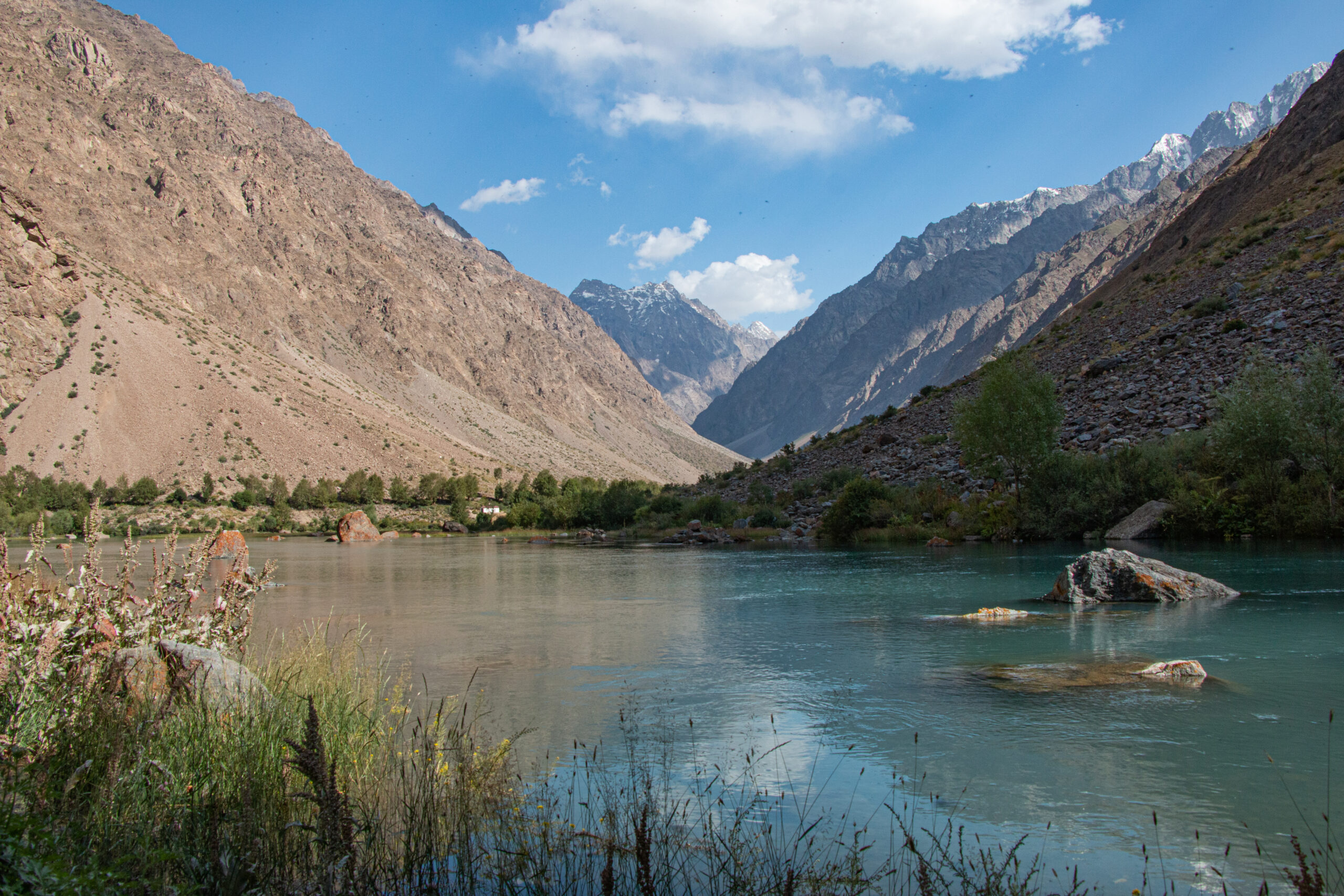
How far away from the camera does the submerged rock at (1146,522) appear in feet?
85.6

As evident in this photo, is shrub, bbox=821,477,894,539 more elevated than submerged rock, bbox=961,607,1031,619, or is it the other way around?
shrub, bbox=821,477,894,539

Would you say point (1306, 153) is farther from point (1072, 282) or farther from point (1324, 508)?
point (1072, 282)

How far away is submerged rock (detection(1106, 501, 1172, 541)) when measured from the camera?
26078mm

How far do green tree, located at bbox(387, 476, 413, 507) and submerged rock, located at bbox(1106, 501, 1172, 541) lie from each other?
75547mm

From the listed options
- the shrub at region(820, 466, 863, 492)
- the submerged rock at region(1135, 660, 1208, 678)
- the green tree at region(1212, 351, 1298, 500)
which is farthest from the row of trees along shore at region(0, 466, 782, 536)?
the submerged rock at region(1135, 660, 1208, 678)

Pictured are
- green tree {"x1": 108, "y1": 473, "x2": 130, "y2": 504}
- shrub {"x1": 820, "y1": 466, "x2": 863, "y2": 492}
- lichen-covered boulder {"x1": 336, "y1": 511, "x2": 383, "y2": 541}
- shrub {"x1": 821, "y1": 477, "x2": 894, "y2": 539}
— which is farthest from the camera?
green tree {"x1": 108, "y1": 473, "x2": 130, "y2": 504}

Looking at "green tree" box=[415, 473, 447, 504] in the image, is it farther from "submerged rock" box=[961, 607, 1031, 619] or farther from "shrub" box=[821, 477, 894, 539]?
"submerged rock" box=[961, 607, 1031, 619]

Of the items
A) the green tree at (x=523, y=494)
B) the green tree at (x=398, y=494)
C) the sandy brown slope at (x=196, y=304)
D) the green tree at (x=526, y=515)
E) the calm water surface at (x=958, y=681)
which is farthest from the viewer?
the green tree at (x=398, y=494)

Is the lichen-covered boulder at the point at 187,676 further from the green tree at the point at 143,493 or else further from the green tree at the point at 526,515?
the green tree at the point at 143,493

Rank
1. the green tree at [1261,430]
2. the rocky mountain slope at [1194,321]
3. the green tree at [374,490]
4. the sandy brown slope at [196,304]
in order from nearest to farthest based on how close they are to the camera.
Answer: the green tree at [1261,430], the rocky mountain slope at [1194,321], the sandy brown slope at [196,304], the green tree at [374,490]

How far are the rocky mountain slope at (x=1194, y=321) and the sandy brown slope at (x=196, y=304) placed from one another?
208 ft

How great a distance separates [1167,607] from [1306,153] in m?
56.0

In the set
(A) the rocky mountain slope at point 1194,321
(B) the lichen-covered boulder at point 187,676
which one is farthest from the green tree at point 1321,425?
(B) the lichen-covered boulder at point 187,676

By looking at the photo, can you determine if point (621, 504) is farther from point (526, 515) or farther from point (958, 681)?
point (958, 681)
